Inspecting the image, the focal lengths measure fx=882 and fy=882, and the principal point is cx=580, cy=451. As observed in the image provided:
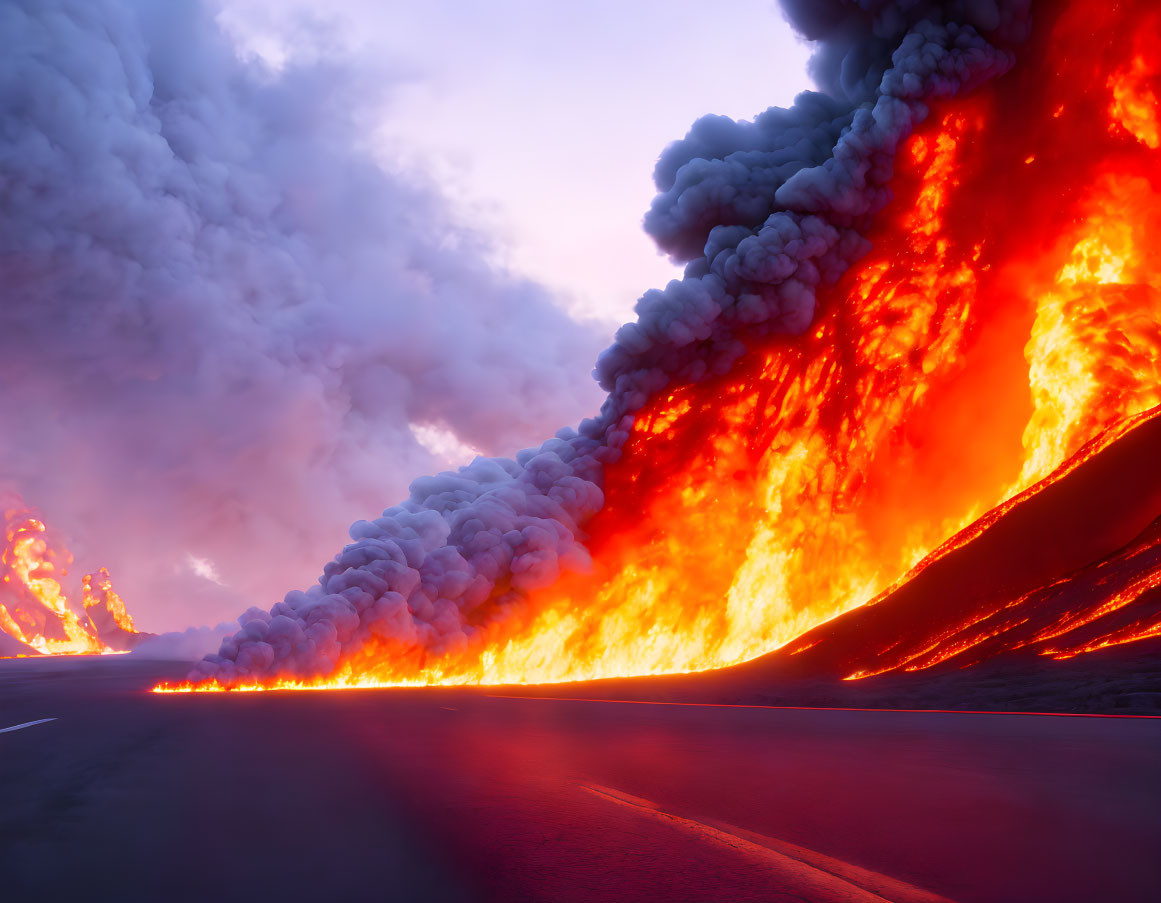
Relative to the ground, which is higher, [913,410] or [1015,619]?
[913,410]

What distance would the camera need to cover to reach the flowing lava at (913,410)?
3053 cm

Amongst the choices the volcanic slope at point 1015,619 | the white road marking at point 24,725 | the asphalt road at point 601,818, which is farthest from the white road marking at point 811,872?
the volcanic slope at point 1015,619

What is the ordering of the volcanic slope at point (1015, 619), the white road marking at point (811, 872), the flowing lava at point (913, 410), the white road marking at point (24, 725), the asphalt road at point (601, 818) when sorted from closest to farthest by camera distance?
the white road marking at point (811, 872) → the asphalt road at point (601, 818) → the white road marking at point (24, 725) → the volcanic slope at point (1015, 619) → the flowing lava at point (913, 410)

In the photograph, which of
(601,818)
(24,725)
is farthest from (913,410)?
(601,818)

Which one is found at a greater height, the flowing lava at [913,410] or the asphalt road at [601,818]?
the flowing lava at [913,410]

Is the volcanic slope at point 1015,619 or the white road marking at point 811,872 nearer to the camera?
the white road marking at point 811,872

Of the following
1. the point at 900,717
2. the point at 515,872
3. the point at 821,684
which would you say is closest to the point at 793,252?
the point at 821,684

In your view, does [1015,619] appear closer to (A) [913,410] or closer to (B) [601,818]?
(A) [913,410]

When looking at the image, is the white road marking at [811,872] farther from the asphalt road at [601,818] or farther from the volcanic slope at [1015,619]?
the volcanic slope at [1015,619]

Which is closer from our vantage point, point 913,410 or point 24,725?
point 24,725

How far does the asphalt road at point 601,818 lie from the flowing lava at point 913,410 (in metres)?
16.9

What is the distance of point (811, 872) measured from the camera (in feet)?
13.0

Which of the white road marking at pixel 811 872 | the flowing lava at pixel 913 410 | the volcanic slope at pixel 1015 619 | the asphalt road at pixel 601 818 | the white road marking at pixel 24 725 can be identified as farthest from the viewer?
the flowing lava at pixel 913 410

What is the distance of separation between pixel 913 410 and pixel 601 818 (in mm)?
34531
